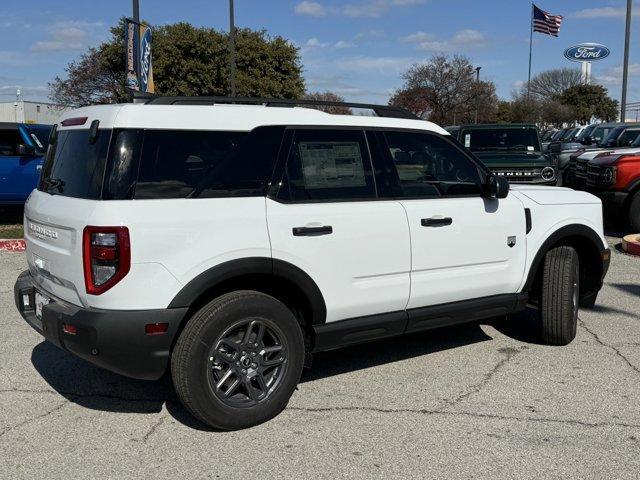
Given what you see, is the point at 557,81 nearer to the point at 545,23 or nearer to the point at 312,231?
the point at 545,23

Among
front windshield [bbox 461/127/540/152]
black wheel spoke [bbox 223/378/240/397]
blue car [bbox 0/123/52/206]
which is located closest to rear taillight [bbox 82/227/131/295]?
black wheel spoke [bbox 223/378/240/397]

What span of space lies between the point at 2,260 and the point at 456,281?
702 cm

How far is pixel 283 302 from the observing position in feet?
13.2

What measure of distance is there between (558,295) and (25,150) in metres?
9.46

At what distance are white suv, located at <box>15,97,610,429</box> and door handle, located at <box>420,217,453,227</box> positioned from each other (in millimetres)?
15

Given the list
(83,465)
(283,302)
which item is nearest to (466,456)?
(283,302)

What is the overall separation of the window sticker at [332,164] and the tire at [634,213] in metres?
7.75

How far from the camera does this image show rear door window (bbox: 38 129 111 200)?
3502 millimetres

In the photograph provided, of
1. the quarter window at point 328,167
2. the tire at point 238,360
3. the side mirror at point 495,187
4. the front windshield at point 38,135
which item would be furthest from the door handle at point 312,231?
the front windshield at point 38,135

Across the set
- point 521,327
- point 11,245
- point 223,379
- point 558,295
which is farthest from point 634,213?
point 11,245

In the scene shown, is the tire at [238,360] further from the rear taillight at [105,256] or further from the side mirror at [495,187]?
the side mirror at [495,187]

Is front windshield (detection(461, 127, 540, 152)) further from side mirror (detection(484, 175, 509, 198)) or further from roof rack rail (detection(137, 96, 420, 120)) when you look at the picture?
roof rack rail (detection(137, 96, 420, 120))

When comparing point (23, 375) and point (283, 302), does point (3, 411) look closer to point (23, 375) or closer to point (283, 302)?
point (23, 375)

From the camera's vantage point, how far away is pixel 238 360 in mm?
3730
